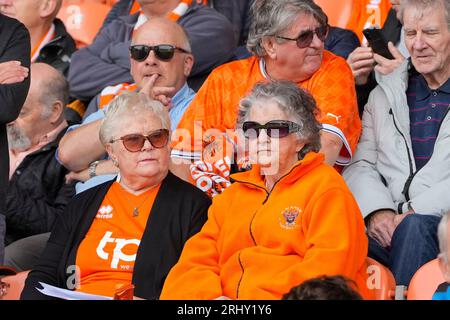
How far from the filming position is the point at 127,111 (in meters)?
5.26

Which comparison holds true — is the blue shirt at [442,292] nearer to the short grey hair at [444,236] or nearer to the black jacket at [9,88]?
the short grey hair at [444,236]

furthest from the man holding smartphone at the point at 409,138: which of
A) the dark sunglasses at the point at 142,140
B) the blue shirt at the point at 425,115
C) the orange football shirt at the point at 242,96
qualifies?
the dark sunglasses at the point at 142,140

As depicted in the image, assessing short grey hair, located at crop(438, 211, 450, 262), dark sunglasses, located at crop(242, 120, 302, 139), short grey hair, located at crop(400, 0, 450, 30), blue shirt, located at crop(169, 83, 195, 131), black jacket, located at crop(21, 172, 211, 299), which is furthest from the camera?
blue shirt, located at crop(169, 83, 195, 131)

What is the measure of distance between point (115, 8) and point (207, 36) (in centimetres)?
111

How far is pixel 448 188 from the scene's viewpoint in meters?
5.06

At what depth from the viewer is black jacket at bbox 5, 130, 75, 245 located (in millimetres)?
6270

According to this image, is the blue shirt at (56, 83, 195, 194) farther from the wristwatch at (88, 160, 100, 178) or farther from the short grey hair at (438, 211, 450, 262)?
the short grey hair at (438, 211, 450, 262)

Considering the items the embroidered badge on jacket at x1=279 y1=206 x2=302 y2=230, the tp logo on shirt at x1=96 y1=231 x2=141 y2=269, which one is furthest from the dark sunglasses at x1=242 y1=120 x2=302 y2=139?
the tp logo on shirt at x1=96 y1=231 x2=141 y2=269

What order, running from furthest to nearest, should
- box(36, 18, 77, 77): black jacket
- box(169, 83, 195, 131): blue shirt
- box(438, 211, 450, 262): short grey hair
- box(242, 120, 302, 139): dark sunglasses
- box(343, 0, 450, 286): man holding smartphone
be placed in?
box(36, 18, 77, 77): black jacket → box(169, 83, 195, 131): blue shirt → box(343, 0, 450, 286): man holding smartphone → box(242, 120, 302, 139): dark sunglasses → box(438, 211, 450, 262): short grey hair

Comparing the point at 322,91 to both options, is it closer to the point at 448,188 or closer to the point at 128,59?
the point at 448,188

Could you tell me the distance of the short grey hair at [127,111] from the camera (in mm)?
5258

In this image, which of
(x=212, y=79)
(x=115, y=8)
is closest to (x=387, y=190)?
(x=212, y=79)

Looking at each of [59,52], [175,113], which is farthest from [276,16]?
[59,52]

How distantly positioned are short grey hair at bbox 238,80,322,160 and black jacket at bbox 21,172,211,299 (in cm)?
51
